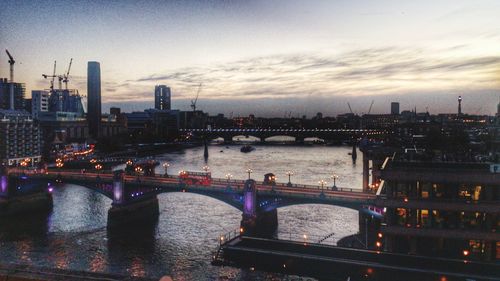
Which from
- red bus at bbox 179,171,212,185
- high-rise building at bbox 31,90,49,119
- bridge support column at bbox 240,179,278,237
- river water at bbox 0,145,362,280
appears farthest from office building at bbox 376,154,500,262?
high-rise building at bbox 31,90,49,119

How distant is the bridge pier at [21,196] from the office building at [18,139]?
2729 cm

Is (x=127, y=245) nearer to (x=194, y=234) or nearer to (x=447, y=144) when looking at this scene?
(x=194, y=234)

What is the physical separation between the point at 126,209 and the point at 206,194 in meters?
7.53

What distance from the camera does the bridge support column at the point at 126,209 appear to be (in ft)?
133

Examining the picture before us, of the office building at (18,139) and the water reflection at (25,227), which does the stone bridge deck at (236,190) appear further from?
the office building at (18,139)

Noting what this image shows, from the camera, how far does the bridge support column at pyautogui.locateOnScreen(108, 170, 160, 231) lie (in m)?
40.6

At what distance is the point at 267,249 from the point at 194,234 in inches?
516

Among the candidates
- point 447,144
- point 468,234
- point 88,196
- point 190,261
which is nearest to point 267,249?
point 190,261

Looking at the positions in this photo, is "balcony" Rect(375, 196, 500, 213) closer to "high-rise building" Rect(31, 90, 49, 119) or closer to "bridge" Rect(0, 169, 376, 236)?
"bridge" Rect(0, 169, 376, 236)

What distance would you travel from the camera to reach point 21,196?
163 feet

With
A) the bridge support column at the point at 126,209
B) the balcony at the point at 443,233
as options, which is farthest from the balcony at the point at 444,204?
the bridge support column at the point at 126,209

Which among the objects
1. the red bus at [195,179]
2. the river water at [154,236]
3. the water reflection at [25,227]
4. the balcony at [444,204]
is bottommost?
the water reflection at [25,227]

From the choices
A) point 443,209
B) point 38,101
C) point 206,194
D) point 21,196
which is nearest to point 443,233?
point 443,209

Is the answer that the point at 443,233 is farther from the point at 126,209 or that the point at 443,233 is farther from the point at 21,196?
the point at 21,196
